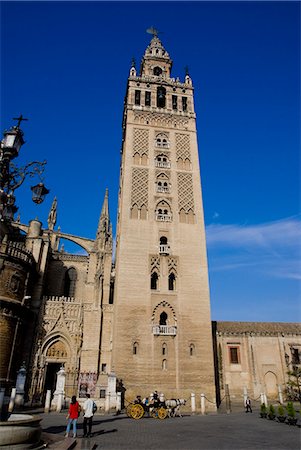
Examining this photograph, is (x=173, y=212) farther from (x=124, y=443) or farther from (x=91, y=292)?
(x=124, y=443)

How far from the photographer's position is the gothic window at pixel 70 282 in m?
30.9

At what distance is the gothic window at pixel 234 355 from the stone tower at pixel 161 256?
6423mm

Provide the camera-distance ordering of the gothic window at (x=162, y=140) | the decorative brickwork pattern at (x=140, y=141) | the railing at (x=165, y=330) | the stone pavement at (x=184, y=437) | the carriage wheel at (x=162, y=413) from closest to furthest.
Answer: the stone pavement at (x=184, y=437) → the carriage wheel at (x=162, y=413) → the railing at (x=165, y=330) → the decorative brickwork pattern at (x=140, y=141) → the gothic window at (x=162, y=140)

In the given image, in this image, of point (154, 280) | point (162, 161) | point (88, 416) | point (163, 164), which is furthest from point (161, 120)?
point (88, 416)

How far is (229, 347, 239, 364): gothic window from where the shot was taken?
27.7m

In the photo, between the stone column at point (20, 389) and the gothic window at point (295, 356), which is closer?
the stone column at point (20, 389)

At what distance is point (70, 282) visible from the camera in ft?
103

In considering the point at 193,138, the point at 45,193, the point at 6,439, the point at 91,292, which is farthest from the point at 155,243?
the point at 6,439

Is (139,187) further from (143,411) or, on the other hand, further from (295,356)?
(295,356)

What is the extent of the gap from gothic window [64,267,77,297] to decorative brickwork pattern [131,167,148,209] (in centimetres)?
1026

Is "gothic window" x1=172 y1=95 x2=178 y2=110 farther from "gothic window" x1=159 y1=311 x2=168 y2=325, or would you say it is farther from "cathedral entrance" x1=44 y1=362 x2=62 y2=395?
"cathedral entrance" x1=44 y1=362 x2=62 y2=395

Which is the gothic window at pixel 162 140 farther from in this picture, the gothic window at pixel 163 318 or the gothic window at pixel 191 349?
the gothic window at pixel 191 349

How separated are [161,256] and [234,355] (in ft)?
36.3

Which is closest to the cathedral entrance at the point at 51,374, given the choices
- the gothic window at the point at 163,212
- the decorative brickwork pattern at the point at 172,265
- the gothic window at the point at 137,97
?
the decorative brickwork pattern at the point at 172,265
